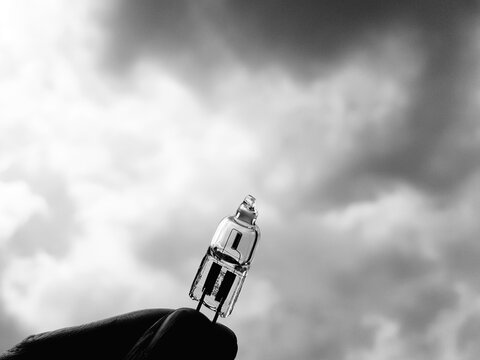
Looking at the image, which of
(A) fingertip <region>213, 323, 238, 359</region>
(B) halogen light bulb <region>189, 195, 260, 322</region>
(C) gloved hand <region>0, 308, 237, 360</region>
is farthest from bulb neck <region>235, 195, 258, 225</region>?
(A) fingertip <region>213, 323, 238, 359</region>

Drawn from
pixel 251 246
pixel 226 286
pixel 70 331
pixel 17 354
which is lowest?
pixel 17 354

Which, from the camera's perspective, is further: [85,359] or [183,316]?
[85,359]

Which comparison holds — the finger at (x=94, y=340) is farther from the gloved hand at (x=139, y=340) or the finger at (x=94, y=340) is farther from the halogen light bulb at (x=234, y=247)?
the halogen light bulb at (x=234, y=247)

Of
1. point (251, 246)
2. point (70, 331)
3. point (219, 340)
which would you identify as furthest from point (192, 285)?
point (219, 340)

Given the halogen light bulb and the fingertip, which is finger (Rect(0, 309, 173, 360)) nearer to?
the fingertip

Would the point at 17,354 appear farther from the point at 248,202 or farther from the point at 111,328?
the point at 248,202

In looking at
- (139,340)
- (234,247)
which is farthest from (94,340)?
(234,247)

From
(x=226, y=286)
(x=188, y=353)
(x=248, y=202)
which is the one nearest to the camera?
(x=188, y=353)

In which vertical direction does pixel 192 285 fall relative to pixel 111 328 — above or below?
above
